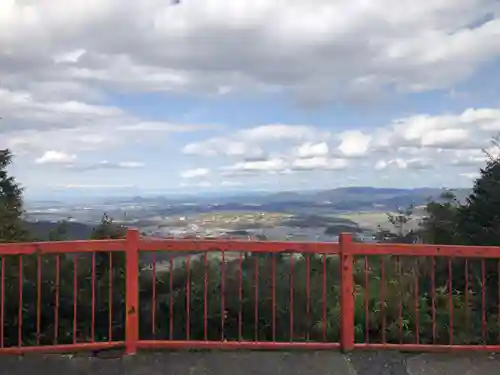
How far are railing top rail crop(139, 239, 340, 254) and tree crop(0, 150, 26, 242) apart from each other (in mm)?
7833

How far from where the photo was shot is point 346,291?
572 cm

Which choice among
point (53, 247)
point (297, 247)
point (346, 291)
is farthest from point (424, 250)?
point (53, 247)

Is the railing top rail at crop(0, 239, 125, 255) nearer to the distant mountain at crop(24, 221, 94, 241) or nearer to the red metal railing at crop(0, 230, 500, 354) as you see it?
the red metal railing at crop(0, 230, 500, 354)

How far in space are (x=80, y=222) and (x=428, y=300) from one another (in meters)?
6.68

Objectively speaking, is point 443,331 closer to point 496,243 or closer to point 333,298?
point 333,298

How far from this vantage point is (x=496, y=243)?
13039 mm

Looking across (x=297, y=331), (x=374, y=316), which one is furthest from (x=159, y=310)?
(x=374, y=316)

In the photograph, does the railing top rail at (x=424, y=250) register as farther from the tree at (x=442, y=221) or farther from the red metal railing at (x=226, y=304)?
the tree at (x=442, y=221)

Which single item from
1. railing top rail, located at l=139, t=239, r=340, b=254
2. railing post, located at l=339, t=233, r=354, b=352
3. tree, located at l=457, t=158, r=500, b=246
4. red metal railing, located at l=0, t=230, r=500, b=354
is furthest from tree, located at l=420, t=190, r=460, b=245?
railing top rail, located at l=139, t=239, r=340, b=254

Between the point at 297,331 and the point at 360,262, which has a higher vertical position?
the point at 360,262

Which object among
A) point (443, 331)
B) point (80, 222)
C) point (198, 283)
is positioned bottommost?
point (443, 331)

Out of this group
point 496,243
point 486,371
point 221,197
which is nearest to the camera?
point 486,371

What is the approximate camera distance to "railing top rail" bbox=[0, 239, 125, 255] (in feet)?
17.7

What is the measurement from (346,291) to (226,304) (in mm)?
2037
